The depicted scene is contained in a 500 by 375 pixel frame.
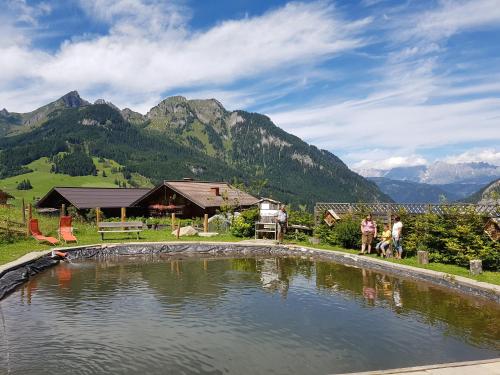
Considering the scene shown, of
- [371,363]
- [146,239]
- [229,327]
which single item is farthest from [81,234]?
[371,363]

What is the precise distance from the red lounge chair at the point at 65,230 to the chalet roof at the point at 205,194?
12656mm

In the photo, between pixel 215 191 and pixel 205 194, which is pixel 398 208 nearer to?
pixel 205 194

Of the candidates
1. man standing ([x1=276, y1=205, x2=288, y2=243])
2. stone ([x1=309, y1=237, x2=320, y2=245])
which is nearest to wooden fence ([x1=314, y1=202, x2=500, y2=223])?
stone ([x1=309, y1=237, x2=320, y2=245])

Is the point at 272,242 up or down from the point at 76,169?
down

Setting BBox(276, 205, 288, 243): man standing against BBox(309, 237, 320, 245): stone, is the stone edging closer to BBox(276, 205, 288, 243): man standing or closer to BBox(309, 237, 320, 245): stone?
BBox(276, 205, 288, 243): man standing

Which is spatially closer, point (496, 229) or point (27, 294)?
point (27, 294)

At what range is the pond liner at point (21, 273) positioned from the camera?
1406 centimetres

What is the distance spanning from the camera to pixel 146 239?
25578mm

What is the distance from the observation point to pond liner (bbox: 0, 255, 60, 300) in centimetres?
1406

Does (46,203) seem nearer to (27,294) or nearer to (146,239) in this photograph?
(146,239)

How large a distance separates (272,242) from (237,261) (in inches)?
153

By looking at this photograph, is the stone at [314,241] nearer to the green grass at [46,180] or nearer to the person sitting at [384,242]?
the person sitting at [384,242]

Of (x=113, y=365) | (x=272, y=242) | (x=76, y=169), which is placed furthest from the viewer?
(x=76, y=169)

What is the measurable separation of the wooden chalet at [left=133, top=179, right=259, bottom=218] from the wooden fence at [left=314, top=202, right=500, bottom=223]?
1209cm
